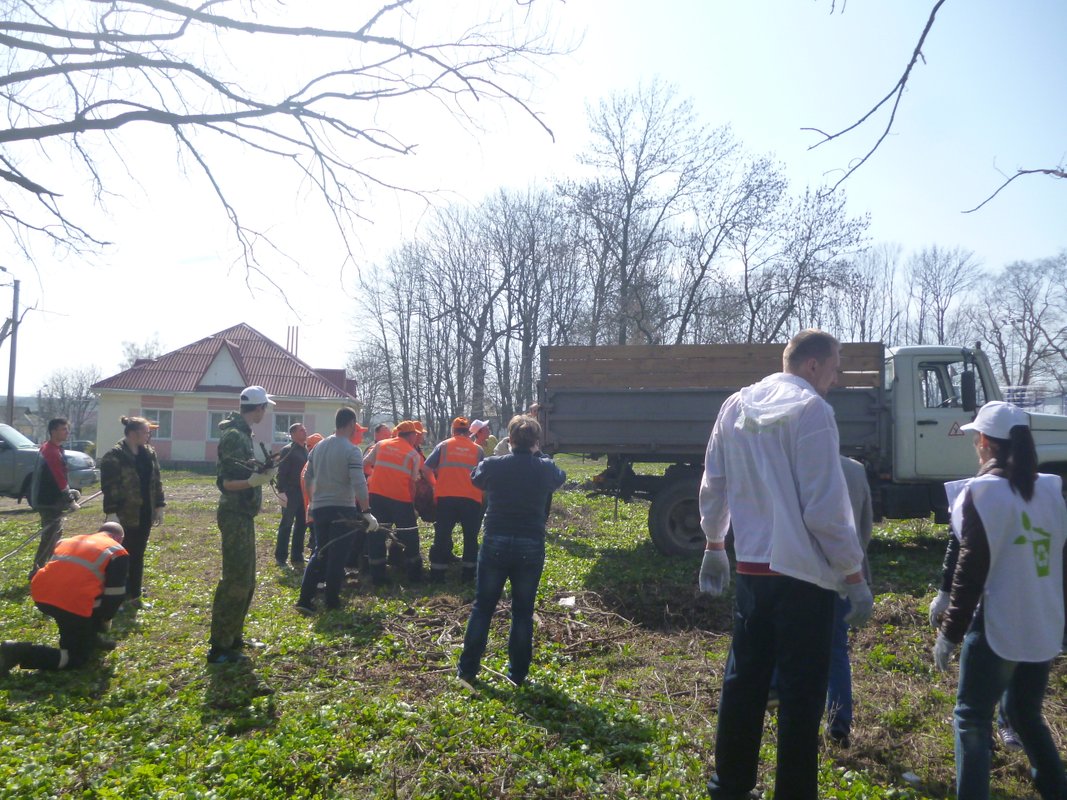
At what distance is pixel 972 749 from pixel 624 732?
178 cm

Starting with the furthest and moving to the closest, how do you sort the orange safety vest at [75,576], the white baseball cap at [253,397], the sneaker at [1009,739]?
the white baseball cap at [253,397]
the orange safety vest at [75,576]
the sneaker at [1009,739]

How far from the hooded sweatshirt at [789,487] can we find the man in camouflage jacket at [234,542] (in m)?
3.69

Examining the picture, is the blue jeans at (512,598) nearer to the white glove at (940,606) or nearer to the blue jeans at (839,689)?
the blue jeans at (839,689)

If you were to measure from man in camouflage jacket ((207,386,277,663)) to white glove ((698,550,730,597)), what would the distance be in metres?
3.29

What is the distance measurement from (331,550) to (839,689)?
4796mm

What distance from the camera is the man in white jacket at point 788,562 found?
3008mm

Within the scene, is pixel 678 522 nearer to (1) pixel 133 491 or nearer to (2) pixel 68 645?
(1) pixel 133 491

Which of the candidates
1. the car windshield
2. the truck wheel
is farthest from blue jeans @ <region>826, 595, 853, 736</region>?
the car windshield

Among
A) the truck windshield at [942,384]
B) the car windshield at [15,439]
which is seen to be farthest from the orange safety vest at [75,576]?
the car windshield at [15,439]

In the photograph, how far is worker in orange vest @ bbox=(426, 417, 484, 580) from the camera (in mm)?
8672

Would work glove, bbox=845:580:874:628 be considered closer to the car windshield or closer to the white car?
the white car

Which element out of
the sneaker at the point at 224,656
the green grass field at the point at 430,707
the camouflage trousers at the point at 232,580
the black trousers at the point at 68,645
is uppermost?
the camouflage trousers at the point at 232,580

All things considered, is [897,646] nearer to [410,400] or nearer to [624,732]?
[624,732]

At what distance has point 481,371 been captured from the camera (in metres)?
43.7
